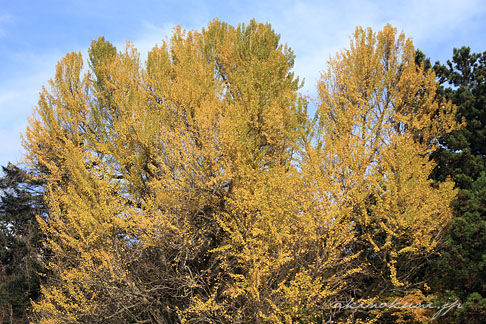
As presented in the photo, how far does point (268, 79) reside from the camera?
1191 cm

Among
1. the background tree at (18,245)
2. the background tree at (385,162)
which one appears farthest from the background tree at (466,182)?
the background tree at (18,245)

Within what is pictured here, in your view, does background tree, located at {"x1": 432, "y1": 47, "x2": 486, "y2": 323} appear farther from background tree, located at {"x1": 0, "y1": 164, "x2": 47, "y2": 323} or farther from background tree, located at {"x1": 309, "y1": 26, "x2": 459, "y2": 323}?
background tree, located at {"x1": 0, "y1": 164, "x2": 47, "y2": 323}

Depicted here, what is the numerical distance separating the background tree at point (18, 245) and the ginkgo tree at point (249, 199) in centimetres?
576

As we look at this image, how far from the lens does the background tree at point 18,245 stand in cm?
Result: 1694

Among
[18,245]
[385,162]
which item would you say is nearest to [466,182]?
[385,162]

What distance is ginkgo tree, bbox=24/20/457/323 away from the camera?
30.0 feet

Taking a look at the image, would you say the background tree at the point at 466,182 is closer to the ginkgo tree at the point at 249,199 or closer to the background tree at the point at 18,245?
the ginkgo tree at the point at 249,199

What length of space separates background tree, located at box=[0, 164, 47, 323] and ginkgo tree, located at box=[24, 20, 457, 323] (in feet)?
18.9

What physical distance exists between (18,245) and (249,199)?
17.7m

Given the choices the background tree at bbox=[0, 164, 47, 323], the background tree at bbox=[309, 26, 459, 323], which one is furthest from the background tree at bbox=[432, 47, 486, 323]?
the background tree at bbox=[0, 164, 47, 323]

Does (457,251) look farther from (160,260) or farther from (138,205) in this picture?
(138,205)

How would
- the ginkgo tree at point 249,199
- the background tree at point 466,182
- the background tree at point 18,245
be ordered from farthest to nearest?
the background tree at point 18,245
the ginkgo tree at point 249,199
the background tree at point 466,182

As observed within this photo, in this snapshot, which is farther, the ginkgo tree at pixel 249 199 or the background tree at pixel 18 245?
the background tree at pixel 18 245

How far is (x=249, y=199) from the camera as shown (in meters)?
9.50
